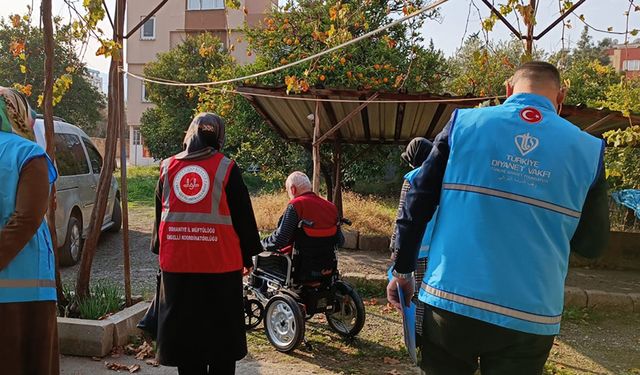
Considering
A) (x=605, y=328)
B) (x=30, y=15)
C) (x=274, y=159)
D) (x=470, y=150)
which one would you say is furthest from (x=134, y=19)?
(x=470, y=150)

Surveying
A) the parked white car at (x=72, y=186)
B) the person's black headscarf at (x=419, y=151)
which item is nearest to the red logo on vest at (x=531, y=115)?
the person's black headscarf at (x=419, y=151)

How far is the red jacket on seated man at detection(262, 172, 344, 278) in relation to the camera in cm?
505

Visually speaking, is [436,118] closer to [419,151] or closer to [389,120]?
[389,120]

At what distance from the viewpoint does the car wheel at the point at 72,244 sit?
801 cm

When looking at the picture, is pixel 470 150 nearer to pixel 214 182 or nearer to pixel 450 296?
pixel 450 296

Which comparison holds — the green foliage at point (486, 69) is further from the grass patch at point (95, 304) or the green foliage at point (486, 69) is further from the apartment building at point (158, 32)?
the apartment building at point (158, 32)

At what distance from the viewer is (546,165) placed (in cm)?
201

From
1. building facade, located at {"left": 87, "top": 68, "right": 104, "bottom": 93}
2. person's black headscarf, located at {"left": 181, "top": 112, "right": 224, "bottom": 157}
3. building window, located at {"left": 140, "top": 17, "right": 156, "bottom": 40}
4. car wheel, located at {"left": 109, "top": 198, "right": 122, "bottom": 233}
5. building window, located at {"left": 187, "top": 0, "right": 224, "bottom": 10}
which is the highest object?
building window, located at {"left": 187, "top": 0, "right": 224, "bottom": 10}

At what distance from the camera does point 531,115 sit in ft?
6.82

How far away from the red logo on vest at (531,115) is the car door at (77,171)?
744 cm

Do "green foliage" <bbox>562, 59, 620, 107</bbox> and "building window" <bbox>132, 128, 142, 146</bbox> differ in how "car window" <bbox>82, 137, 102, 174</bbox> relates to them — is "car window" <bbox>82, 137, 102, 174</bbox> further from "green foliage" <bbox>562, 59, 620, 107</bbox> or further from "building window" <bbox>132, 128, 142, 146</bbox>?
"building window" <bbox>132, 128, 142, 146</bbox>

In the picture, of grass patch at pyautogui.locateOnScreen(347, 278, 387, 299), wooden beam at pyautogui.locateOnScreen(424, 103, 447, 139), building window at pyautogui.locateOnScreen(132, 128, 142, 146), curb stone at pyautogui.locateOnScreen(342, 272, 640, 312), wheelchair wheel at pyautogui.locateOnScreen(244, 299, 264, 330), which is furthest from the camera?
building window at pyautogui.locateOnScreen(132, 128, 142, 146)

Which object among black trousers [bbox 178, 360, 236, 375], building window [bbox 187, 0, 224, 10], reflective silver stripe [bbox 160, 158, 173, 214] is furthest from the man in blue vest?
building window [bbox 187, 0, 224, 10]

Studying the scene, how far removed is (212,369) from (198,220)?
95cm
